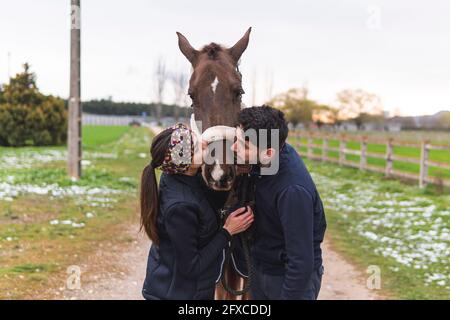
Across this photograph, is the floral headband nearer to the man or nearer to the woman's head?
the woman's head

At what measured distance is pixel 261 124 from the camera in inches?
82.4

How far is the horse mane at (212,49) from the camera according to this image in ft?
9.33

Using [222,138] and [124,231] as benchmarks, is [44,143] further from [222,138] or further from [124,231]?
[222,138]

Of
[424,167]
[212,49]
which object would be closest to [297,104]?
[424,167]

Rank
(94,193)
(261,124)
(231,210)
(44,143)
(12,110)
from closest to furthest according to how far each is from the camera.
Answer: (261,124) → (231,210) → (94,193) → (12,110) → (44,143)

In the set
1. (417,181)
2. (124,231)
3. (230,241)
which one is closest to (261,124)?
(230,241)

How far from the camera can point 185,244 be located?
7.16 feet

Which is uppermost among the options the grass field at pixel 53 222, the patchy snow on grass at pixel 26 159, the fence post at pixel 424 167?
the fence post at pixel 424 167

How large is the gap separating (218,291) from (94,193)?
24.7 ft

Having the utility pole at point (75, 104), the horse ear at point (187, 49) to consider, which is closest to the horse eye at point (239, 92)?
the horse ear at point (187, 49)

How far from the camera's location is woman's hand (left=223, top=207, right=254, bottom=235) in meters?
2.28

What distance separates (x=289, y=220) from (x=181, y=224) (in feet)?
1.63

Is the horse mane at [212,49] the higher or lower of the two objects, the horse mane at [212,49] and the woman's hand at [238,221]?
the higher

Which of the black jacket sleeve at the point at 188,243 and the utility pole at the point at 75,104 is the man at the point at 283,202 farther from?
the utility pole at the point at 75,104
